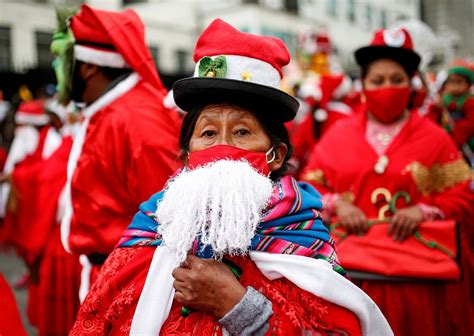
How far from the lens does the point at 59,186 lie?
6008 millimetres

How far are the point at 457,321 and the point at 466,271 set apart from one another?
1.28ft

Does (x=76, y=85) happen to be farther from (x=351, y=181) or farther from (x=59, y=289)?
(x=59, y=289)

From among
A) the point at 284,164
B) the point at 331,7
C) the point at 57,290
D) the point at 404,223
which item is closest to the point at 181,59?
the point at 331,7

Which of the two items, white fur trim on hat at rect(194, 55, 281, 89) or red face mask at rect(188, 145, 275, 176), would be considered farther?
white fur trim on hat at rect(194, 55, 281, 89)

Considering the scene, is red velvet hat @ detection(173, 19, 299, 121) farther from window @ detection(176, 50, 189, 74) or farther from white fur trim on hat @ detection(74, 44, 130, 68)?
window @ detection(176, 50, 189, 74)

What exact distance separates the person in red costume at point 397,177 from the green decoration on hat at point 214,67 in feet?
5.15

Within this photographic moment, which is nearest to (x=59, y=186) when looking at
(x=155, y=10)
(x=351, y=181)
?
(x=351, y=181)

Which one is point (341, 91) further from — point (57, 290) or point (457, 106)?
point (57, 290)

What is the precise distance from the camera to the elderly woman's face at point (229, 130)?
2.34 metres

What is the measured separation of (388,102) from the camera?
3881 mm

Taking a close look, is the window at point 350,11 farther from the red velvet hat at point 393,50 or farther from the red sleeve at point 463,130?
the red velvet hat at point 393,50

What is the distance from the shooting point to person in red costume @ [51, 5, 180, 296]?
11.4 ft

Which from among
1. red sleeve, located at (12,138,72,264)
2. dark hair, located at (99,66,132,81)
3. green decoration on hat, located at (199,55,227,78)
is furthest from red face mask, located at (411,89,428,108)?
red sleeve, located at (12,138,72,264)

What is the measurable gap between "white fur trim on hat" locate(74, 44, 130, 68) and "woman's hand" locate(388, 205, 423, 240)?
191 cm
